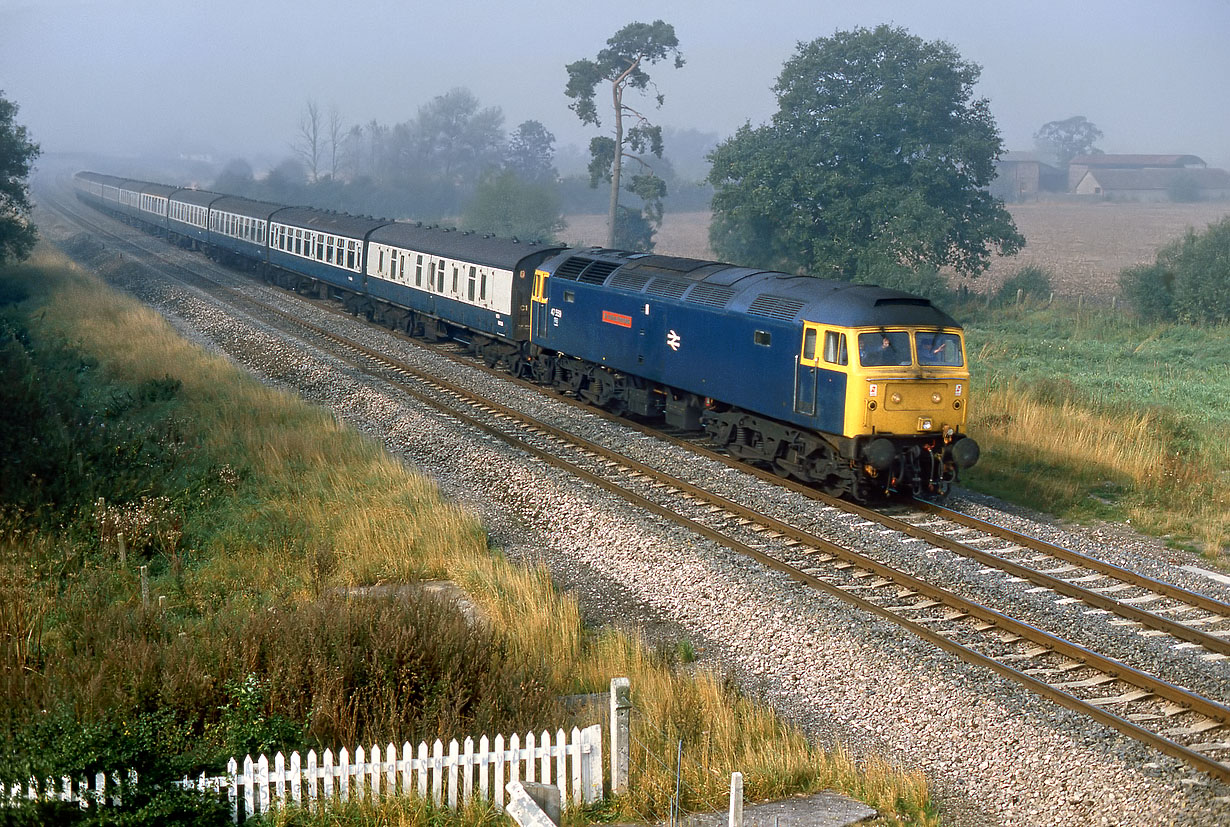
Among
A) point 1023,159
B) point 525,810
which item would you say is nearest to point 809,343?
point 525,810

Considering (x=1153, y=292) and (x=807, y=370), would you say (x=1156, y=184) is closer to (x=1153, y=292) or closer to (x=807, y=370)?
(x=1153, y=292)

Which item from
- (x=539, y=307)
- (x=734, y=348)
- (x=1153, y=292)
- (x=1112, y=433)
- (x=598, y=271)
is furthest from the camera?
(x=1153, y=292)

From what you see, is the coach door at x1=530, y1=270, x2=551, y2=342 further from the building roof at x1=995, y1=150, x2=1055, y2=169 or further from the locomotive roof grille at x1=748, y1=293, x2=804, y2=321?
the building roof at x1=995, y1=150, x2=1055, y2=169

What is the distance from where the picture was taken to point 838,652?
10906 millimetres

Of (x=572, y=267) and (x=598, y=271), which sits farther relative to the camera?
(x=572, y=267)

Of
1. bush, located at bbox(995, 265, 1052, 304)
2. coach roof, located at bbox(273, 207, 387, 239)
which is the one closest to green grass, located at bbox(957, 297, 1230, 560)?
bush, located at bbox(995, 265, 1052, 304)

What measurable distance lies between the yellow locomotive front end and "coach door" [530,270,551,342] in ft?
34.1

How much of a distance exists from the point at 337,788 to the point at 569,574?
6.76 m

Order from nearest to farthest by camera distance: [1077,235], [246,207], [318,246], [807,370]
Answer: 1. [807,370]
2. [318,246]
3. [246,207]
4. [1077,235]

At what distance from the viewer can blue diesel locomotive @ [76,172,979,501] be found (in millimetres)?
16125

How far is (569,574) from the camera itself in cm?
1373

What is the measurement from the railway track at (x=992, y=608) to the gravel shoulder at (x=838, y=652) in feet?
1.03

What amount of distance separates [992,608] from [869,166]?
36.6 m

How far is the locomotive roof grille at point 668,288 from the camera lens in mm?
19972
